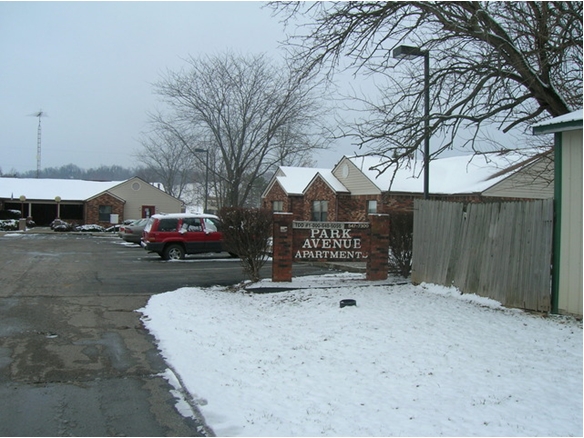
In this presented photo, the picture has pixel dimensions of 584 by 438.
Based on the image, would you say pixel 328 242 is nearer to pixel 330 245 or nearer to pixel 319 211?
pixel 330 245

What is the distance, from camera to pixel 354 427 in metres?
4.54

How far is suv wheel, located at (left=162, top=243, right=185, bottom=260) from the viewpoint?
19750 millimetres

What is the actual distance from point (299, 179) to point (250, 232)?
79.7ft

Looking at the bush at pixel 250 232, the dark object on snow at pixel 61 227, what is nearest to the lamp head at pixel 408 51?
the bush at pixel 250 232

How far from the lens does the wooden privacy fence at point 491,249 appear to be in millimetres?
8328

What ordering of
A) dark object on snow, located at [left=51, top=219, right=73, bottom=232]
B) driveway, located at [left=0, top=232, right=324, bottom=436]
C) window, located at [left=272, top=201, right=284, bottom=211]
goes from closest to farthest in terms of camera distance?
driveway, located at [left=0, top=232, right=324, bottom=436] → window, located at [left=272, top=201, right=284, bottom=211] → dark object on snow, located at [left=51, top=219, right=73, bottom=232]

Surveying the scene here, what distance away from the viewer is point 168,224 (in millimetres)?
19906

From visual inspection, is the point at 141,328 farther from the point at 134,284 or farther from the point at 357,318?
the point at 134,284

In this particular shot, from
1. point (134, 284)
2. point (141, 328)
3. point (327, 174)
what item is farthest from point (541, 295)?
point (327, 174)

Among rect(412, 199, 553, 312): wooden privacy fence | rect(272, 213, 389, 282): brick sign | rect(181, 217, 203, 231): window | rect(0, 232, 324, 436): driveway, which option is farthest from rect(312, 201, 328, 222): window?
rect(412, 199, 553, 312): wooden privacy fence

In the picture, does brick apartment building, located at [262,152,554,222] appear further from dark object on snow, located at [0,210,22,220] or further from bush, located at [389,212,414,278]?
dark object on snow, located at [0,210,22,220]

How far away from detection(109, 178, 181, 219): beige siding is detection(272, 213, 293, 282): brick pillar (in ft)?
139

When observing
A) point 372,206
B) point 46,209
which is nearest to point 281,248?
point 372,206

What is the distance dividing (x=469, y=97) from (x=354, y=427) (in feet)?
26.3
